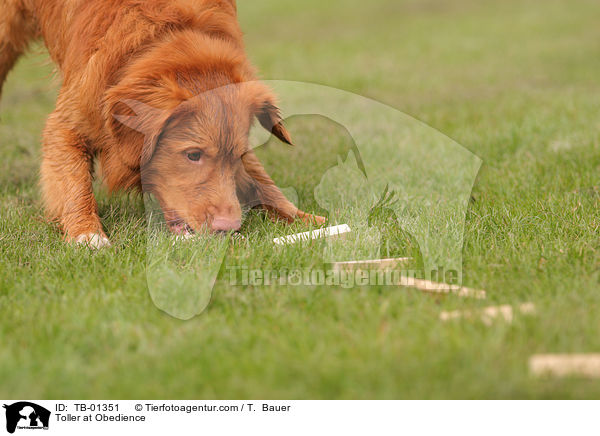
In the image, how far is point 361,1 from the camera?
70.5 feet

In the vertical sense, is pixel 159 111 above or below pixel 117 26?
below

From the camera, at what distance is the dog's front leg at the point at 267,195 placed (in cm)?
408

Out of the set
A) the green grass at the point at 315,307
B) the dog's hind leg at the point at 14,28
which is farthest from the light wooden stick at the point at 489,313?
the dog's hind leg at the point at 14,28

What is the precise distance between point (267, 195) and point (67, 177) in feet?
4.16

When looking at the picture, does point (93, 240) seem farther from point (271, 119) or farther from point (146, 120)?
point (271, 119)

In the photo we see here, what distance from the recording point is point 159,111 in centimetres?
342

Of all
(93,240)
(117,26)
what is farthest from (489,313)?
(117,26)

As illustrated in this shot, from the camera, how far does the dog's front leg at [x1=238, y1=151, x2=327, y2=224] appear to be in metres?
4.08

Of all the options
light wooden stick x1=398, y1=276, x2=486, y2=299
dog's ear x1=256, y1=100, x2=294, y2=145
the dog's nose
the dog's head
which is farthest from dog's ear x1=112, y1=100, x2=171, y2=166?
light wooden stick x1=398, y1=276, x2=486, y2=299
